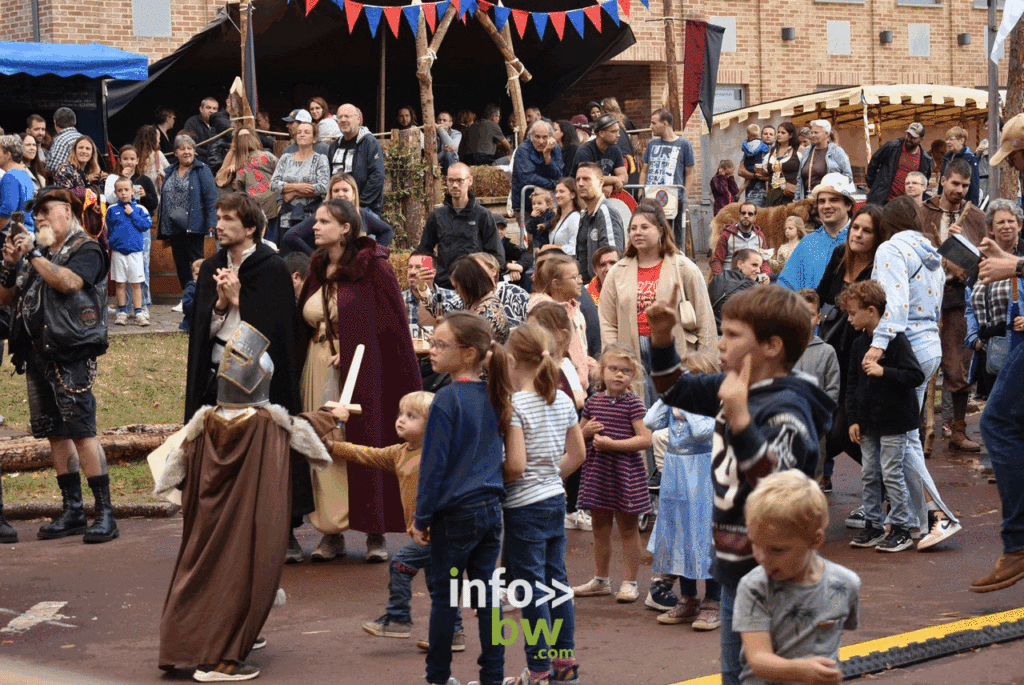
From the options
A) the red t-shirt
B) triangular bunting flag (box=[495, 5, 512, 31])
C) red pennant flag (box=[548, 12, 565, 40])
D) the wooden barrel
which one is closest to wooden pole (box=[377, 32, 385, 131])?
triangular bunting flag (box=[495, 5, 512, 31])

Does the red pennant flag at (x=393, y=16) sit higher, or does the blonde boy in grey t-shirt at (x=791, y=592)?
the red pennant flag at (x=393, y=16)

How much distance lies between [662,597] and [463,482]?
6.10 ft

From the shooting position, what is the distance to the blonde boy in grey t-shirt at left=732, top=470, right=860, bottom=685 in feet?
11.6

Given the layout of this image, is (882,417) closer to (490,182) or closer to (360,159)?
(360,159)

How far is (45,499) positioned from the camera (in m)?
9.84

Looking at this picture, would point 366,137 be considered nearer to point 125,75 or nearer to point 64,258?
point 64,258

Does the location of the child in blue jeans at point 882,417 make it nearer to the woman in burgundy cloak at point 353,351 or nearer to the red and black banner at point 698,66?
the woman in burgundy cloak at point 353,351

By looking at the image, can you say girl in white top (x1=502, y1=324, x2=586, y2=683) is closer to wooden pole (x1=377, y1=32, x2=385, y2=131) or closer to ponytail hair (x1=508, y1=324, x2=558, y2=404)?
ponytail hair (x1=508, y1=324, x2=558, y2=404)

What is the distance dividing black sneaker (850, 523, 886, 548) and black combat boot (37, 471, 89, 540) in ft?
15.8

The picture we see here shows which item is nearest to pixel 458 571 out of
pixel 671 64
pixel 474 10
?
pixel 474 10

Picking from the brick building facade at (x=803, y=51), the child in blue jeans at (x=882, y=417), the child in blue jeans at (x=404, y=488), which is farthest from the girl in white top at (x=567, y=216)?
the brick building facade at (x=803, y=51)

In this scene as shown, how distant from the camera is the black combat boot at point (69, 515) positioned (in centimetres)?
868

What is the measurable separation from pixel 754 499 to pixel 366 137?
32.1 ft

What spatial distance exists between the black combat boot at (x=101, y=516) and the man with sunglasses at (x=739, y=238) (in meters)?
7.80
